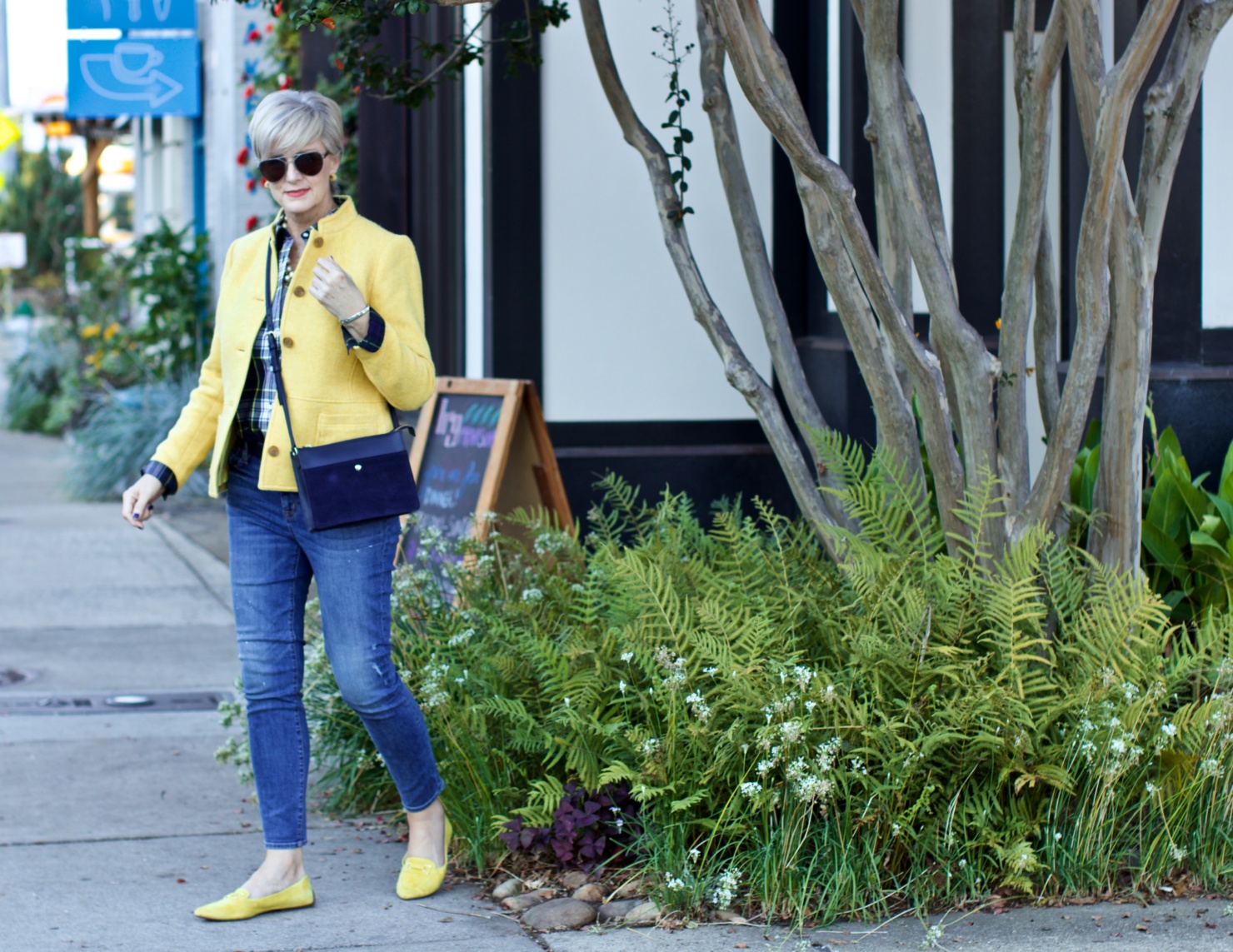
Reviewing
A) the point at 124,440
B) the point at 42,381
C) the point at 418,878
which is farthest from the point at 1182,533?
the point at 42,381

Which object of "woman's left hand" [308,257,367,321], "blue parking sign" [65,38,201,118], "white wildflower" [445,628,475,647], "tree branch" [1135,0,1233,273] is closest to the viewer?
"woman's left hand" [308,257,367,321]

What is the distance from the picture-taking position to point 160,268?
12414mm

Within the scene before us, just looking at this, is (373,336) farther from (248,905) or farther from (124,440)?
(124,440)

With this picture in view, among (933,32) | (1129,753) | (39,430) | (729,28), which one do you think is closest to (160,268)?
(39,430)

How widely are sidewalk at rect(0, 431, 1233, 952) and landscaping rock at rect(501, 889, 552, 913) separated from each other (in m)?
0.05

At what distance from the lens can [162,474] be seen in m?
3.41

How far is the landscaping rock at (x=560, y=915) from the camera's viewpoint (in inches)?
129

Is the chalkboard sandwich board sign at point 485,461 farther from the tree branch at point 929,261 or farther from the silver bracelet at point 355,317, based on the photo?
the silver bracelet at point 355,317

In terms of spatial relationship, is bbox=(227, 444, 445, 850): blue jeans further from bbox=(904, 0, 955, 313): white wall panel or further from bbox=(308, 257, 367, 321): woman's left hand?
bbox=(904, 0, 955, 313): white wall panel

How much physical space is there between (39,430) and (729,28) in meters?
16.6

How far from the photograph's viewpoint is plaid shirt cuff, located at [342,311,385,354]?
315cm

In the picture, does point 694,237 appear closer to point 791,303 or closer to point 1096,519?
point 791,303

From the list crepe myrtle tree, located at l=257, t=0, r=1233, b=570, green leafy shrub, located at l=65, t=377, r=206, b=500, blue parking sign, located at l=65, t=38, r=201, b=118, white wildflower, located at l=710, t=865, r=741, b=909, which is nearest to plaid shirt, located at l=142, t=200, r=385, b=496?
crepe myrtle tree, located at l=257, t=0, r=1233, b=570

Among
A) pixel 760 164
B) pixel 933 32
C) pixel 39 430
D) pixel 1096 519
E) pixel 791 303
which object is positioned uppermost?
pixel 933 32
